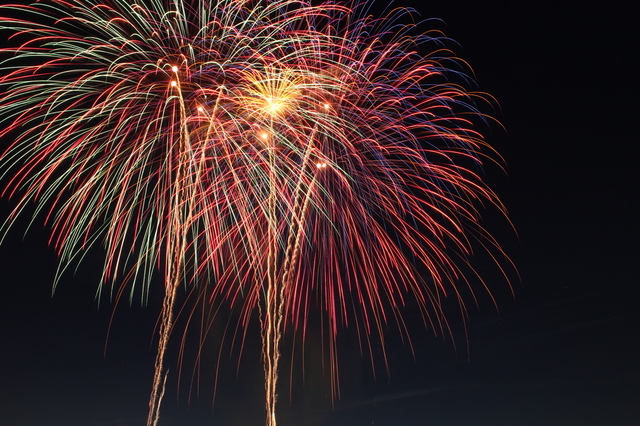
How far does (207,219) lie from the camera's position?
18812 millimetres

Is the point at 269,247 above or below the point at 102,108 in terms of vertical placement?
below

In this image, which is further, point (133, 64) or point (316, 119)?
point (316, 119)

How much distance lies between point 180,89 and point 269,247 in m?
4.33

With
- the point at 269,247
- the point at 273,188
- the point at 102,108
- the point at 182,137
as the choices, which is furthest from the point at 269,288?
the point at 102,108

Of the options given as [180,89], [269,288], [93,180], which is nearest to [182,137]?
[180,89]

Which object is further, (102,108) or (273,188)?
(273,188)

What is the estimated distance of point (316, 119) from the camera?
1953 cm

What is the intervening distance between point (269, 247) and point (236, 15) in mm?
5483

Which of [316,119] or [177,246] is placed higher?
[316,119]

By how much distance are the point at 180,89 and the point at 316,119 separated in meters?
3.37

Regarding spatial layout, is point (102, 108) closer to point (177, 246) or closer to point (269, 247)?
point (177, 246)

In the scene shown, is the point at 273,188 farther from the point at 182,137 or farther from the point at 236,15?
the point at 236,15

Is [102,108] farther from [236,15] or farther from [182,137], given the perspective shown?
[236,15]

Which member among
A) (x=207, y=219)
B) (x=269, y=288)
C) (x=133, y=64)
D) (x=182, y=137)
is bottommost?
(x=269, y=288)
